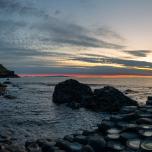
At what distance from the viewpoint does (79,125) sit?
112 ft

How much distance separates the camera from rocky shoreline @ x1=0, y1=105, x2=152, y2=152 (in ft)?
58.3

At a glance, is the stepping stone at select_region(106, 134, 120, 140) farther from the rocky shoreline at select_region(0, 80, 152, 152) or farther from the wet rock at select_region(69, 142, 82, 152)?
the wet rock at select_region(69, 142, 82, 152)

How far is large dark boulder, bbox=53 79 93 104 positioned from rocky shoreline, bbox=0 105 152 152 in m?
36.3

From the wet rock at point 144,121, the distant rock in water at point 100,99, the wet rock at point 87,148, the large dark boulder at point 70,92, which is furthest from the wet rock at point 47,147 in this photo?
the large dark boulder at point 70,92

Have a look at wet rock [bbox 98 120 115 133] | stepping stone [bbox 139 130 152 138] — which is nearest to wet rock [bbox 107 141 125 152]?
stepping stone [bbox 139 130 152 138]

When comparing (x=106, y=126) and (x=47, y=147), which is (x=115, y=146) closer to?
(x=106, y=126)

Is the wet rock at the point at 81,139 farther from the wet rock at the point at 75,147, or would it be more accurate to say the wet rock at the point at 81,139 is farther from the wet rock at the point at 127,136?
the wet rock at the point at 127,136

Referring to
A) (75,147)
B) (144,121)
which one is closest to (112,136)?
(75,147)

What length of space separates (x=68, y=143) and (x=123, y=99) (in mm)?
30976

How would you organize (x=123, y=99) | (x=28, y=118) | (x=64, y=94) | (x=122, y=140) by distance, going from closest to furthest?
1. (x=122, y=140)
2. (x=28, y=118)
3. (x=123, y=99)
4. (x=64, y=94)

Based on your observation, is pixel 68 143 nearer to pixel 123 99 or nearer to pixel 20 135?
pixel 20 135

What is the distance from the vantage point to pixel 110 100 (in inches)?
1928

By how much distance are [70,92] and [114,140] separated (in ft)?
134


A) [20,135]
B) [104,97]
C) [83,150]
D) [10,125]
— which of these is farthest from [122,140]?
[104,97]
